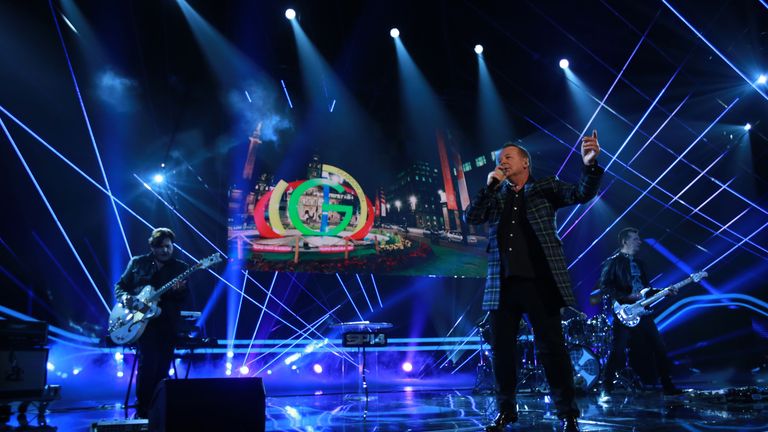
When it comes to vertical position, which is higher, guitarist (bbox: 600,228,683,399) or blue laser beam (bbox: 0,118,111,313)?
blue laser beam (bbox: 0,118,111,313)

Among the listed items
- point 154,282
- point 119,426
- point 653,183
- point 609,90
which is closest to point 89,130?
point 154,282

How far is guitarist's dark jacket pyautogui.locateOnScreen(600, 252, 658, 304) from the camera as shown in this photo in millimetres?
5703

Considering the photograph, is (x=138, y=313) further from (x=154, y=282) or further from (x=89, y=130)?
(x=89, y=130)

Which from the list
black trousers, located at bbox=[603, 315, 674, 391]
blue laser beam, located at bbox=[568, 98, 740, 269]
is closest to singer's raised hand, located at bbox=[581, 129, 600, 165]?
black trousers, located at bbox=[603, 315, 674, 391]

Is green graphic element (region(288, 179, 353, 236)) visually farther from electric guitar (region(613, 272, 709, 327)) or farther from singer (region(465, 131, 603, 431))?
singer (region(465, 131, 603, 431))

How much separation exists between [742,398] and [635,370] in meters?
2.16

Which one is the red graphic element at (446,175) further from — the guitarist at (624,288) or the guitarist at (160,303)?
the guitarist at (160,303)

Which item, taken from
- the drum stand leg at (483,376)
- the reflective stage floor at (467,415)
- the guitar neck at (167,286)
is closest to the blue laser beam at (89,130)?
the reflective stage floor at (467,415)

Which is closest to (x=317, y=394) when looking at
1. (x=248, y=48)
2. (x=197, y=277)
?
(x=197, y=277)

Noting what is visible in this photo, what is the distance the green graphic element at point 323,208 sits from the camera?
6879 mm

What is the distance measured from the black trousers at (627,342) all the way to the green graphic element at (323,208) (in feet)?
11.9

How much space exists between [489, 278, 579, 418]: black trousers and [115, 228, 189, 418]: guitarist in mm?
2753

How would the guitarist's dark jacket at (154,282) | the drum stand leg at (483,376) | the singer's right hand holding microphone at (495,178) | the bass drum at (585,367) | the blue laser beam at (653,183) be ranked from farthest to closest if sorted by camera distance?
the blue laser beam at (653,183)
the drum stand leg at (483,376)
the bass drum at (585,367)
the guitarist's dark jacket at (154,282)
the singer's right hand holding microphone at (495,178)

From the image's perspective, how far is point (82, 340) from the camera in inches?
223
